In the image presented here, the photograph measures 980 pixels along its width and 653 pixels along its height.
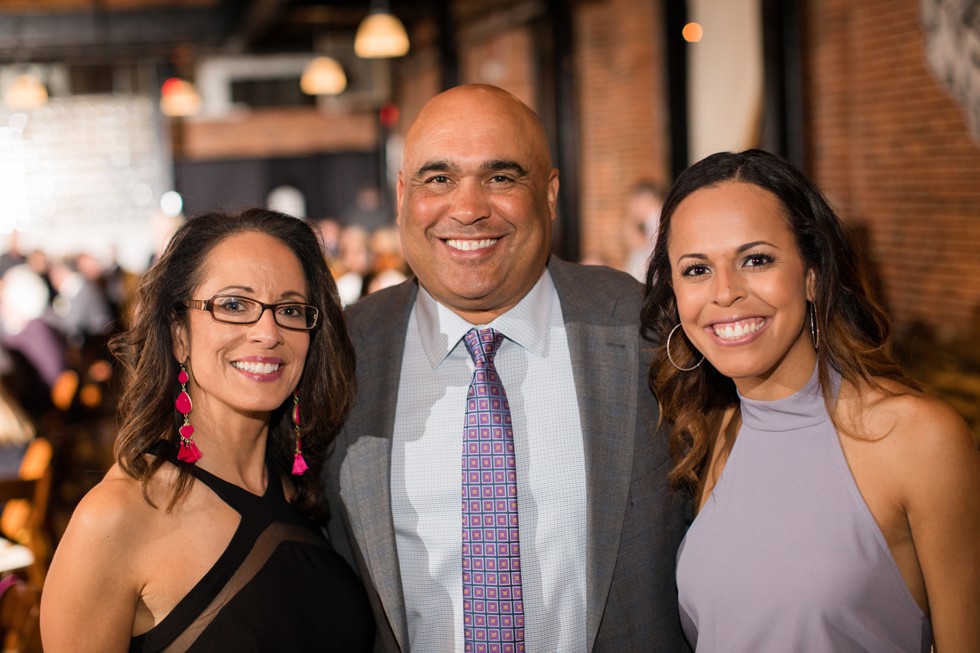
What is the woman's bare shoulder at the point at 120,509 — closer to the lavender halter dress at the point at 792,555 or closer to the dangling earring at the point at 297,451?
the dangling earring at the point at 297,451

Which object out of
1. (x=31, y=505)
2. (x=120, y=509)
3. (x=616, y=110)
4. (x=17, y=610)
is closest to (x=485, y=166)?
(x=120, y=509)

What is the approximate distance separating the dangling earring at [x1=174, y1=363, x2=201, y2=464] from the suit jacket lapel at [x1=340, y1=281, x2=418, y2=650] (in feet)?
1.11

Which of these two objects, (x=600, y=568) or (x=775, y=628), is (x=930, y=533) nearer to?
(x=775, y=628)

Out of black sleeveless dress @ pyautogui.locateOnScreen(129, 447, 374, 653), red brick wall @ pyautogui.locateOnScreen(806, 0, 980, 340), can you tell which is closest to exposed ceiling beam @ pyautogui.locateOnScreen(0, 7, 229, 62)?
red brick wall @ pyautogui.locateOnScreen(806, 0, 980, 340)

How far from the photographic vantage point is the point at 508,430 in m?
2.16

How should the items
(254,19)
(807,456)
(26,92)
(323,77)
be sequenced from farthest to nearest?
(26,92) → (323,77) → (254,19) → (807,456)

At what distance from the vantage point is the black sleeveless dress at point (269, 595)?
1870 mm

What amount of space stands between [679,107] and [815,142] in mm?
1923

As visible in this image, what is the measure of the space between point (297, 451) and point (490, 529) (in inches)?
16.8

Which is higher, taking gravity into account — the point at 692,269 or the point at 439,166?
the point at 439,166

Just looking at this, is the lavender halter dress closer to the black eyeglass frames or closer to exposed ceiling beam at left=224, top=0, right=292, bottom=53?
the black eyeglass frames

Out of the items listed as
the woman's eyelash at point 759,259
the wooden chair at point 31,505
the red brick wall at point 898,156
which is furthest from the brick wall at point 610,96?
the woman's eyelash at point 759,259

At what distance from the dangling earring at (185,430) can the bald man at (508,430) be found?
34 centimetres

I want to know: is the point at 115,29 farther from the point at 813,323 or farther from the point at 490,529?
the point at 813,323
